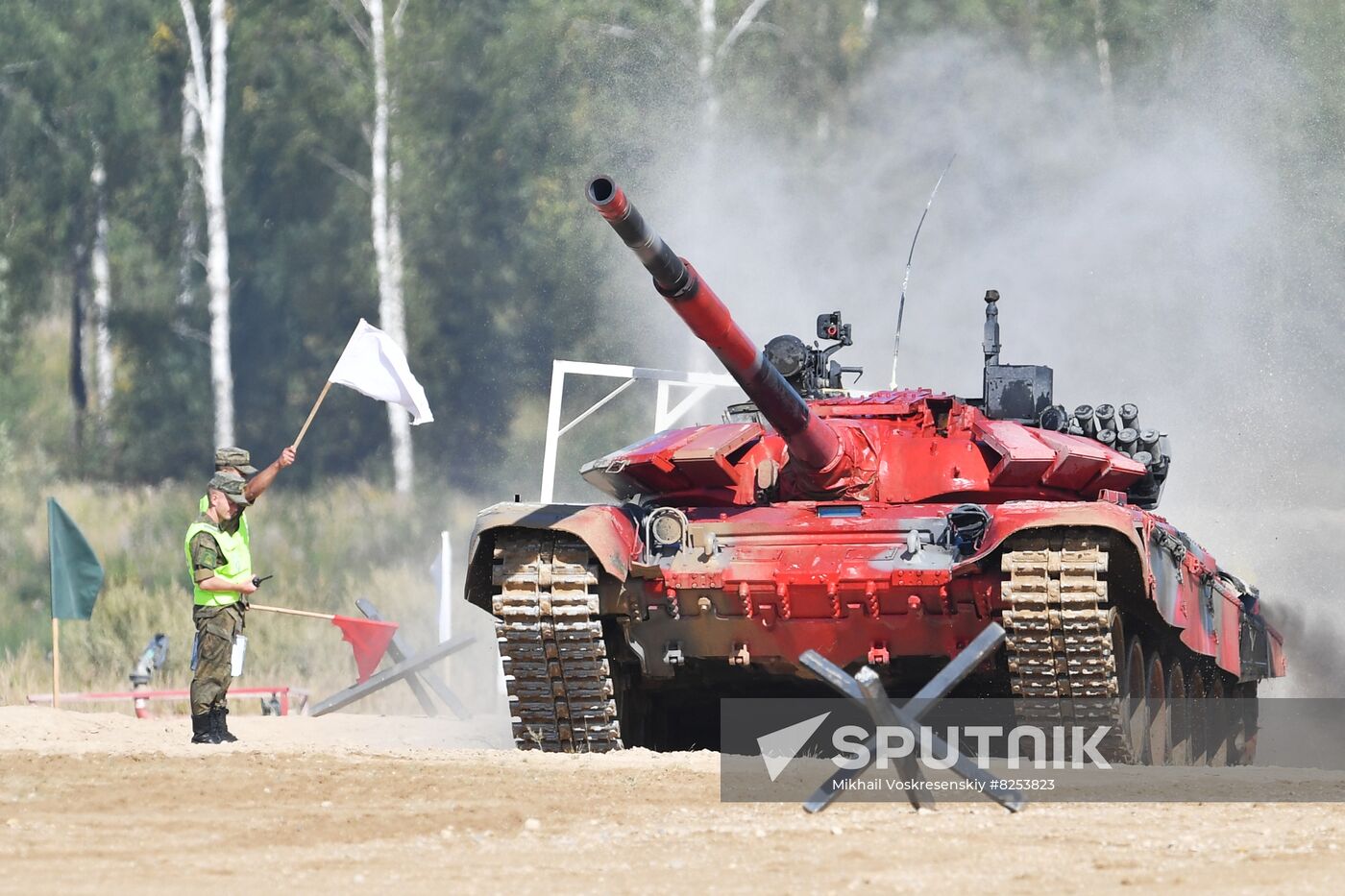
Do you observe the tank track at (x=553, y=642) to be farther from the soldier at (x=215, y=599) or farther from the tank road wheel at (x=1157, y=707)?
the tank road wheel at (x=1157, y=707)

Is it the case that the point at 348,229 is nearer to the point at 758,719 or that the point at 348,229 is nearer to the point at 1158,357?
the point at 1158,357

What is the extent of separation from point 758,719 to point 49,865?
7402mm

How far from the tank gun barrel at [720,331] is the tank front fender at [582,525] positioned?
1069mm

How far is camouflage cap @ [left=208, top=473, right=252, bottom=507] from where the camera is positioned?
1371cm

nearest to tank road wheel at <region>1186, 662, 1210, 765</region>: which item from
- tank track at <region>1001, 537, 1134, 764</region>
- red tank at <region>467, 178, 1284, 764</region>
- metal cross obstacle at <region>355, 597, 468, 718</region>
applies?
red tank at <region>467, 178, 1284, 764</region>

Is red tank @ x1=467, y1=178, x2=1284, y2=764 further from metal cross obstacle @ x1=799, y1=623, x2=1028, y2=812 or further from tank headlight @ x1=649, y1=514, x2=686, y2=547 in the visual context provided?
metal cross obstacle @ x1=799, y1=623, x2=1028, y2=812

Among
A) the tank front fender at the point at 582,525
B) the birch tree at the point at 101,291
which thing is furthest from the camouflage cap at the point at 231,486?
the birch tree at the point at 101,291

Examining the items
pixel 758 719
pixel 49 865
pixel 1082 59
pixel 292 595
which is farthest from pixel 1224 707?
pixel 1082 59

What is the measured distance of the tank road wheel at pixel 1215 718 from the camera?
57.3ft

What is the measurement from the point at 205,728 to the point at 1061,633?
4848 mm

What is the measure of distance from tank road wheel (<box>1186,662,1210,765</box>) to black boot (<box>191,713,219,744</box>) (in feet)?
22.2

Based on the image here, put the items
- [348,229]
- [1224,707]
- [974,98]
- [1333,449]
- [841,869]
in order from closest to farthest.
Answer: [841,869]
[1224,707]
[1333,449]
[974,98]
[348,229]

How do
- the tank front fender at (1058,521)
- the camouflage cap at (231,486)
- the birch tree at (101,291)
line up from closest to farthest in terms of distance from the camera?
the tank front fender at (1058,521)
the camouflage cap at (231,486)
the birch tree at (101,291)

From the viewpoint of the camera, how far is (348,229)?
37312 mm
